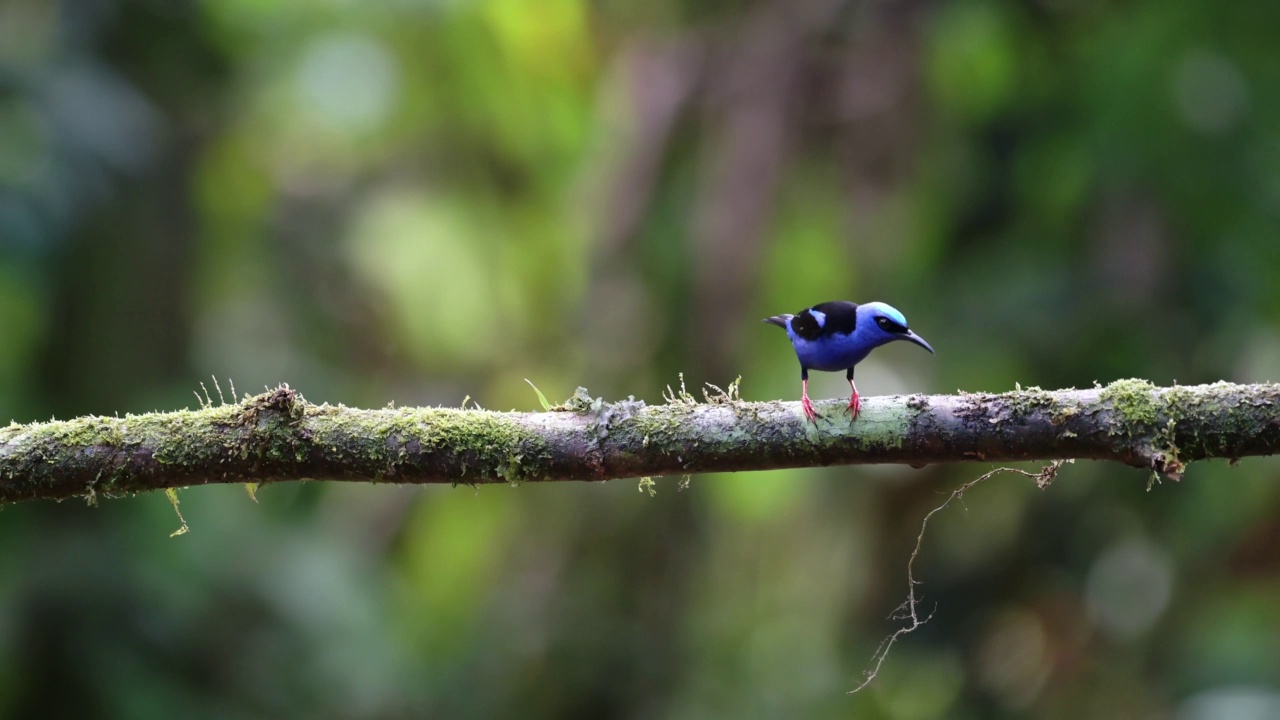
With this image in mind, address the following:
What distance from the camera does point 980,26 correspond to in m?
8.84

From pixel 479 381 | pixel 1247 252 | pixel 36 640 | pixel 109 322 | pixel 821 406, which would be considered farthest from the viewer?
pixel 479 381

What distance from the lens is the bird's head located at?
4012 millimetres

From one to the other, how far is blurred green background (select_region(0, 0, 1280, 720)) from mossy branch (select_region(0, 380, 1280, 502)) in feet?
12.6

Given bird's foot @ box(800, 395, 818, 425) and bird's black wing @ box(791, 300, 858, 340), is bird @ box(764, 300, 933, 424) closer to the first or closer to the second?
bird's black wing @ box(791, 300, 858, 340)

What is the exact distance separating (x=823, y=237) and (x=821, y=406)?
683cm

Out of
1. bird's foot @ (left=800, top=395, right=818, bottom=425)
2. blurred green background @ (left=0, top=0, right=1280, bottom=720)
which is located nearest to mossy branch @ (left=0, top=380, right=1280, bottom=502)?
bird's foot @ (left=800, top=395, right=818, bottom=425)

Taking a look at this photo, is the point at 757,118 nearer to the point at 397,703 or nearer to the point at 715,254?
the point at 715,254

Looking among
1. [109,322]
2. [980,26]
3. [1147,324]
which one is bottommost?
[1147,324]

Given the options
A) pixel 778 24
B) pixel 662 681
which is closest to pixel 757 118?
pixel 778 24

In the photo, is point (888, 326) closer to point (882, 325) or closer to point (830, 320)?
point (882, 325)

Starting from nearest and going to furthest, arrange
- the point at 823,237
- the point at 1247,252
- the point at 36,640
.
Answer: the point at 36,640 < the point at 1247,252 < the point at 823,237

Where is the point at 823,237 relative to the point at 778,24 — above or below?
below

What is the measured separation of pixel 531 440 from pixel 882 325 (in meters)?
1.47

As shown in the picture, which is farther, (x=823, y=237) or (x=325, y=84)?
(x=325, y=84)
